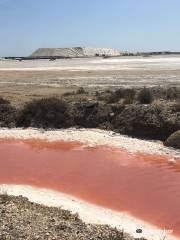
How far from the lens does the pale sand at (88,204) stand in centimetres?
1552

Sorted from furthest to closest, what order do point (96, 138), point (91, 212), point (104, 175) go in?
point (96, 138)
point (104, 175)
point (91, 212)

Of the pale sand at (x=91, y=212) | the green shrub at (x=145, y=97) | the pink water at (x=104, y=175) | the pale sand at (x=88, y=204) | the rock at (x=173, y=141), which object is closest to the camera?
the pale sand at (x=91, y=212)

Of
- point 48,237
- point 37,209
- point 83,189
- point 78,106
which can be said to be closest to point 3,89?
point 78,106

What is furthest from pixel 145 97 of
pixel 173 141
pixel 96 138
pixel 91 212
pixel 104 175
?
pixel 91 212

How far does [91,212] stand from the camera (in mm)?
16641

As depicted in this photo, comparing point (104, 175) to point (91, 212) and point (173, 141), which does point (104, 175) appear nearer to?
point (91, 212)

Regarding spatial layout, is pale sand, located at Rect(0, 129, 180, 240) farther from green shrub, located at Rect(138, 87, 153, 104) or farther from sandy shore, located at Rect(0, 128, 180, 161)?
green shrub, located at Rect(138, 87, 153, 104)

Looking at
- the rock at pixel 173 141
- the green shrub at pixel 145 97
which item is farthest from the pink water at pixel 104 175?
the green shrub at pixel 145 97

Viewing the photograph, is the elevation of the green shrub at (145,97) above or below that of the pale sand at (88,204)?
above

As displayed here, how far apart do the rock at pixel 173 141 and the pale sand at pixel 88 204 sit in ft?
1.35

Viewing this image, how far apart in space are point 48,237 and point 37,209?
2770 mm

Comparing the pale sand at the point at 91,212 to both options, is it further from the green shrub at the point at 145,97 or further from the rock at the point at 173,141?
the green shrub at the point at 145,97

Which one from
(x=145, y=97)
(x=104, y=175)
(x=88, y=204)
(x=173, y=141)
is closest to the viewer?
(x=88, y=204)

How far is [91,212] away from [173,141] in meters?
10.4
